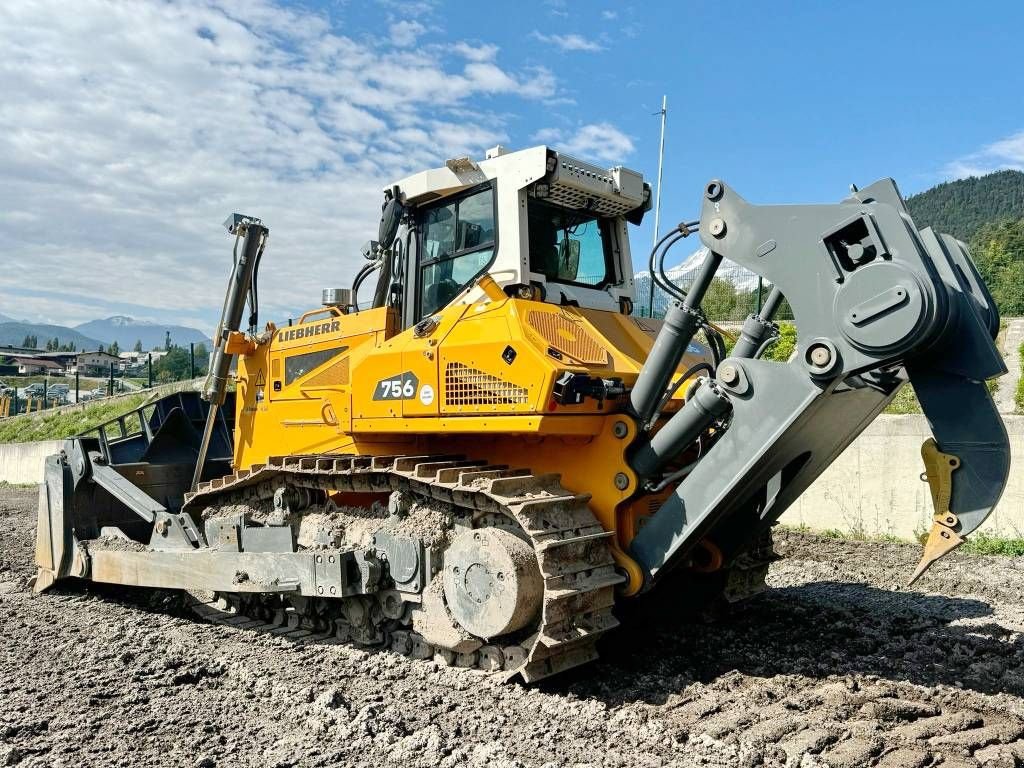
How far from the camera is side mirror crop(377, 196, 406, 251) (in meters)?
5.93

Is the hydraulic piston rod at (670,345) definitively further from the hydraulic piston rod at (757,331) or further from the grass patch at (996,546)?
the grass patch at (996,546)

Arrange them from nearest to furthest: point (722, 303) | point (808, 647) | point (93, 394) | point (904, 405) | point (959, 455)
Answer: point (959, 455) → point (808, 647) → point (904, 405) → point (722, 303) → point (93, 394)

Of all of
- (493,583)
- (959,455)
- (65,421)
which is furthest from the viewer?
(65,421)

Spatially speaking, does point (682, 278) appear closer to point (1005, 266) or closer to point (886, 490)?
point (886, 490)

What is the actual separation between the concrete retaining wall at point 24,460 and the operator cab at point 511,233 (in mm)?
17616

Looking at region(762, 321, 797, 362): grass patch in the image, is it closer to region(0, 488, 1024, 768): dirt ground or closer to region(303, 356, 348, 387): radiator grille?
region(0, 488, 1024, 768): dirt ground

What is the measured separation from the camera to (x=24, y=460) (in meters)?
21.3

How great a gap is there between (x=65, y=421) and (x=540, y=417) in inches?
985

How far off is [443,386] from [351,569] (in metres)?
1.36

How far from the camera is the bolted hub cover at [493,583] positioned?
4.55 metres

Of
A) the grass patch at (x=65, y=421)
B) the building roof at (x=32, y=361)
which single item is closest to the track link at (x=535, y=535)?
the grass patch at (x=65, y=421)

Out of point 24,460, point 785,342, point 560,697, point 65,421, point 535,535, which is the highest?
point 785,342

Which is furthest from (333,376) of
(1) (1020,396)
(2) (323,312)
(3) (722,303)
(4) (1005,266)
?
(4) (1005,266)

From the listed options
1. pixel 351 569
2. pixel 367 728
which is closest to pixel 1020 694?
pixel 367 728
